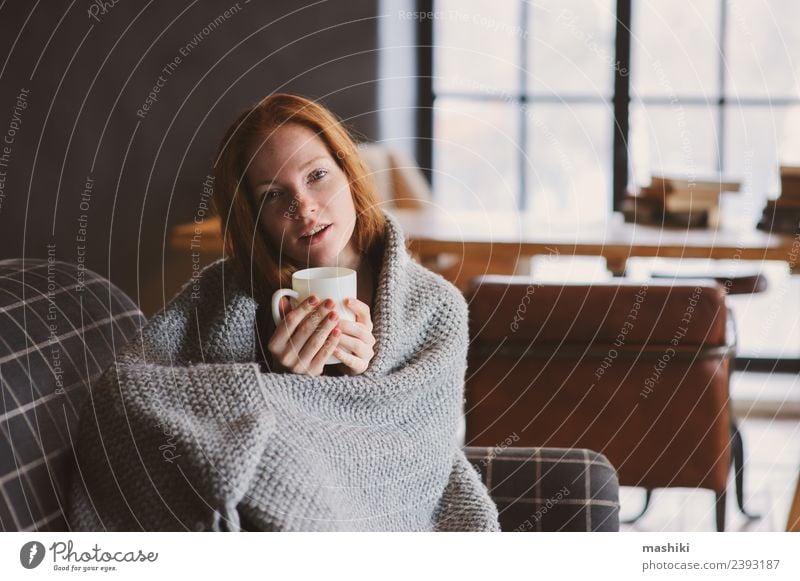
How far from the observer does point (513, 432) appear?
1.55m

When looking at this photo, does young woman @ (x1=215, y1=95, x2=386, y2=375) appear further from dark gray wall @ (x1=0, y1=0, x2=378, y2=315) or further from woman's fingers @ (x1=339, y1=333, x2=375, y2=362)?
dark gray wall @ (x1=0, y1=0, x2=378, y2=315)

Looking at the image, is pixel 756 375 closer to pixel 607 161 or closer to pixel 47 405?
pixel 607 161

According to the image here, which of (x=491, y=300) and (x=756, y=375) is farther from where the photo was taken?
(x=756, y=375)

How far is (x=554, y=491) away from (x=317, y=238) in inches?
15.3

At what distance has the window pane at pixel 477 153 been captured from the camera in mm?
2814

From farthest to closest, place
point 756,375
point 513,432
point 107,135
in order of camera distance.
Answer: point 756,375 → point 107,135 → point 513,432

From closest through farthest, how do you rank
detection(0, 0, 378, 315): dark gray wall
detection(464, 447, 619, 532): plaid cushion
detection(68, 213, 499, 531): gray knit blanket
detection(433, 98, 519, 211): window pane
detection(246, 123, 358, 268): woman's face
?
detection(68, 213, 499, 531): gray knit blanket
detection(246, 123, 358, 268): woman's face
detection(464, 447, 619, 532): plaid cushion
detection(0, 0, 378, 315): dark gray wall
detection(433, 98, 519, 211): window pane

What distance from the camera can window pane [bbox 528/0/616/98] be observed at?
2.79m

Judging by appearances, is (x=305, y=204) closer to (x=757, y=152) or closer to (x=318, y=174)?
(x=318, y=174)

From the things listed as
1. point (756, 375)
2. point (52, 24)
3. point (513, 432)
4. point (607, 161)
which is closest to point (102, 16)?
point (52, 24)

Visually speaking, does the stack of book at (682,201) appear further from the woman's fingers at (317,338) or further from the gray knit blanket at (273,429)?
the woman's fingers at (317,338)

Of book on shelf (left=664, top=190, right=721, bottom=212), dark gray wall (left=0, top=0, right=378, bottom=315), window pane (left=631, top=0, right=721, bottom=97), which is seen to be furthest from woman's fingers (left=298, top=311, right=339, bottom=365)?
window pane (left=631, top=0, right=721, bottom=97)

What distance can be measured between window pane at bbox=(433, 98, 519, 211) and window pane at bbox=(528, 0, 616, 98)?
0.56 feet
